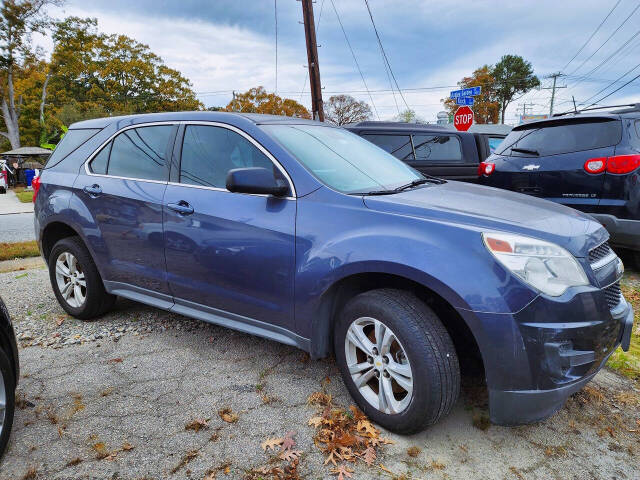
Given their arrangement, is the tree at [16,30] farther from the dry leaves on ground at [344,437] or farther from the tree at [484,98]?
the tree at [484,98]

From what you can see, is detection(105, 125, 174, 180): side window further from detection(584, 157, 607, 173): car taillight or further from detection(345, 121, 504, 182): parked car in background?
detection(584, 157, 607, 173): car taillight

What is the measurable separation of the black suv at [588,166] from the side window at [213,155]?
3660mm

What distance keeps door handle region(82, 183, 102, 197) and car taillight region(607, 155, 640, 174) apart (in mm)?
4772

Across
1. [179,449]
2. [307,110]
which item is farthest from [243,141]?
[307,110]

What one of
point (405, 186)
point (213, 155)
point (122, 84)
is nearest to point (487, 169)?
point (405, 186)

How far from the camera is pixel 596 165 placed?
4.69m

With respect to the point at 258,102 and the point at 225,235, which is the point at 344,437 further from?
the point at 258,102

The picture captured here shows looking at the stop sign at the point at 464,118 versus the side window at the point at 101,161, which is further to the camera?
the stop sign at the point at 464,118

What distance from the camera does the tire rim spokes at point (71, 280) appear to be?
12.6ft

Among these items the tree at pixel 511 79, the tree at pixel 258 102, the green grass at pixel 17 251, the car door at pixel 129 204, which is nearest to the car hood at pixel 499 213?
the car door at pixel 129 204

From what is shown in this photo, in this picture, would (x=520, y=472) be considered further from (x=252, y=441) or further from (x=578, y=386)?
(x=252, y=441)

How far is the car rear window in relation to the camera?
15.5 ft

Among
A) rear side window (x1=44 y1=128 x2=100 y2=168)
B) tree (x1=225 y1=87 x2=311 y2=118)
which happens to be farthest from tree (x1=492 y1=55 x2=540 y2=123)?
rear side window (x1=44 y1=128 x2=100 y2=168)

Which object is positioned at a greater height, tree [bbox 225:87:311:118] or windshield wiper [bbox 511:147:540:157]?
tree [bbox 225:87:311:118]
